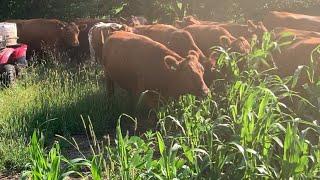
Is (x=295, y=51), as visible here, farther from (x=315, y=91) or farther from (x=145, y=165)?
(x=145, y=165)

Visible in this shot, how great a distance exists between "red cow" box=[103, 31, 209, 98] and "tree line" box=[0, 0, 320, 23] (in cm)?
796

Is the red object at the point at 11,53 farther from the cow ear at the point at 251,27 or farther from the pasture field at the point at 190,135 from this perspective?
the cow ear at the point at 251,27

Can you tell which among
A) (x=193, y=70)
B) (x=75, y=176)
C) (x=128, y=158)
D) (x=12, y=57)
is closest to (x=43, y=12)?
(x=12, y=57)

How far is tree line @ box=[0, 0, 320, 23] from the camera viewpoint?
54.3 ft

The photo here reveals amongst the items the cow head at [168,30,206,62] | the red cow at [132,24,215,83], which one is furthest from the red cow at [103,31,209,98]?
the cow head at [168,30,206,62]

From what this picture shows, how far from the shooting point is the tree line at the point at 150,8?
16.6 metres

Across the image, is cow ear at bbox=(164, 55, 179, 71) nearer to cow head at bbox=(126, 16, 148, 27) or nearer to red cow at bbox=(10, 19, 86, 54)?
cow head at bbox=(126, 16, 148, 27)

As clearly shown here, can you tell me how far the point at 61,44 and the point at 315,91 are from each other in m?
9.86

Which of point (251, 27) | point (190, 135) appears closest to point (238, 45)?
point (251, 27)

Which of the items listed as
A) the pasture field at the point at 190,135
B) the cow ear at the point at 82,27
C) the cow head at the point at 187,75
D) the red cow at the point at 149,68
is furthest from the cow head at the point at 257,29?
the cow ear at the point at 82,27

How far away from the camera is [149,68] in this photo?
7160mm

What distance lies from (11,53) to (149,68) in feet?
10.8

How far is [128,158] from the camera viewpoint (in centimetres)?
315

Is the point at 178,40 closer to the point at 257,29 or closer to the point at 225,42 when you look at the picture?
the point at 225,42
